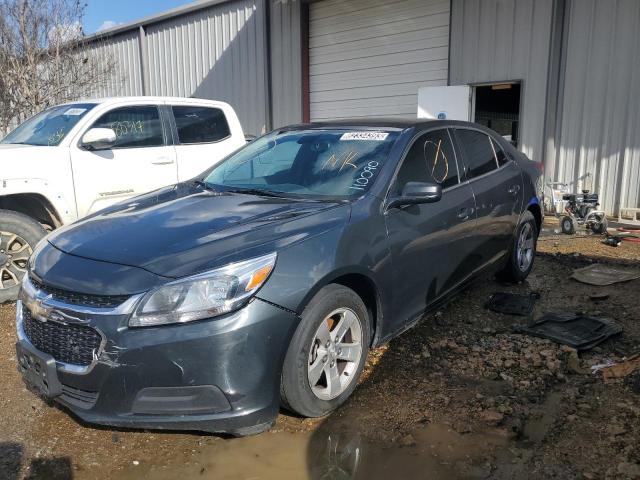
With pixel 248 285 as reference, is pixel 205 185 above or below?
above

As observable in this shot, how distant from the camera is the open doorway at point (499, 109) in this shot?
10.8m

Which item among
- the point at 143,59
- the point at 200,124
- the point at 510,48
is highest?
the point at 143,59

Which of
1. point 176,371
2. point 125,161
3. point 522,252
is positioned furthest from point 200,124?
point 176,371

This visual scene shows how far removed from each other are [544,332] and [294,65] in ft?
33.7

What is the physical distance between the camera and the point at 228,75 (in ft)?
46.8

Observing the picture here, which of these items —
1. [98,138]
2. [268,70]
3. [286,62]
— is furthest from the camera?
[268,70]

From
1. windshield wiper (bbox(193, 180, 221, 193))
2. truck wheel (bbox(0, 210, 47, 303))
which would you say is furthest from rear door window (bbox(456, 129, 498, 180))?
Answer: truck wheel (bbox(0, 210, 47, 303))

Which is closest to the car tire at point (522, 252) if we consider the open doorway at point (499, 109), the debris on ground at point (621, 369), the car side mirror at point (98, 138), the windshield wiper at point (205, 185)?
the debris on ground at point (621, 369)

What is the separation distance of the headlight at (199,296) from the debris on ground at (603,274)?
13.6 ft

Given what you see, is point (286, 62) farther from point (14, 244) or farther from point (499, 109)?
point (14, 244)

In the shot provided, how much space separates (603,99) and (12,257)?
28.2 ft

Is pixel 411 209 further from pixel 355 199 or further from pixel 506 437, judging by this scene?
pixel 506 437

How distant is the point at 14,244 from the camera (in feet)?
15.8

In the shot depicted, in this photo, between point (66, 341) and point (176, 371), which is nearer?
point (176, 371)
